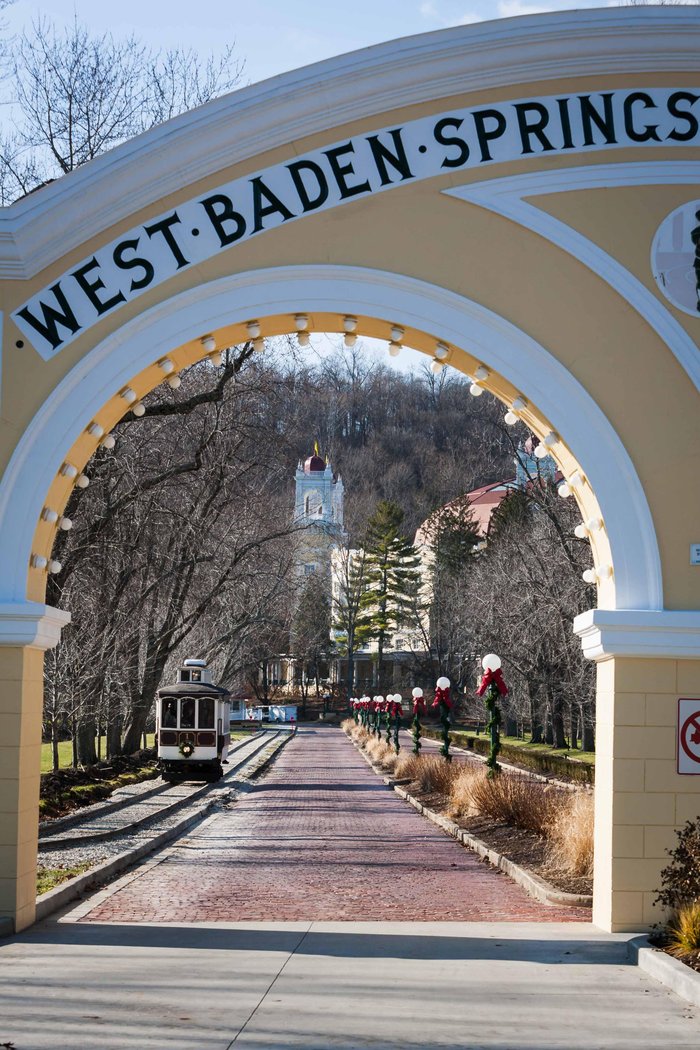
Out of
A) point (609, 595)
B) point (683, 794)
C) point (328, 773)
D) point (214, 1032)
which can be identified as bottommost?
point (328, 773)

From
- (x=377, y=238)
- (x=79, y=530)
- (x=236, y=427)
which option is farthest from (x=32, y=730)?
(x=236, y=427)

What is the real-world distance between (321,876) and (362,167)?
8.35 m

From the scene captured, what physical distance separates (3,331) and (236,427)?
15339mm

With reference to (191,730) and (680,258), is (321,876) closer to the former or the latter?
(680,258)

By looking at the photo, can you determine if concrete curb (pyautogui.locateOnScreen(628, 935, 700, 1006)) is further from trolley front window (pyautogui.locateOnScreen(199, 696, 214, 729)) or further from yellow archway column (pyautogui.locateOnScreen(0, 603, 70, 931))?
trolley front window (pyautogui.locateOnScreen(199, 696, 214, 729))

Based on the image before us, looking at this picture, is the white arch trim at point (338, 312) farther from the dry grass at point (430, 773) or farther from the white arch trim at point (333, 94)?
the dry grass at point (430, 773)

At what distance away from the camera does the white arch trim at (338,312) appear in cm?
1128

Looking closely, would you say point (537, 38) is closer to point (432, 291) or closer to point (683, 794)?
point (432, 291)

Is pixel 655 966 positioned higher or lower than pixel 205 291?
lower

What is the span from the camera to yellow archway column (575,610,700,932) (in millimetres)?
10812

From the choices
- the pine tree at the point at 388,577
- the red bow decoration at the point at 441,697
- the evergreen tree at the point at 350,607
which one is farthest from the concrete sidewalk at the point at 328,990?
the evergreen tree at the point at 350,607

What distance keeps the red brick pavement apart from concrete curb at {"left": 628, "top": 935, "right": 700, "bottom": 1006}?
84.4 inches

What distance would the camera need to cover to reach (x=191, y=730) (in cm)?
3472

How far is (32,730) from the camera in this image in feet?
36.9
